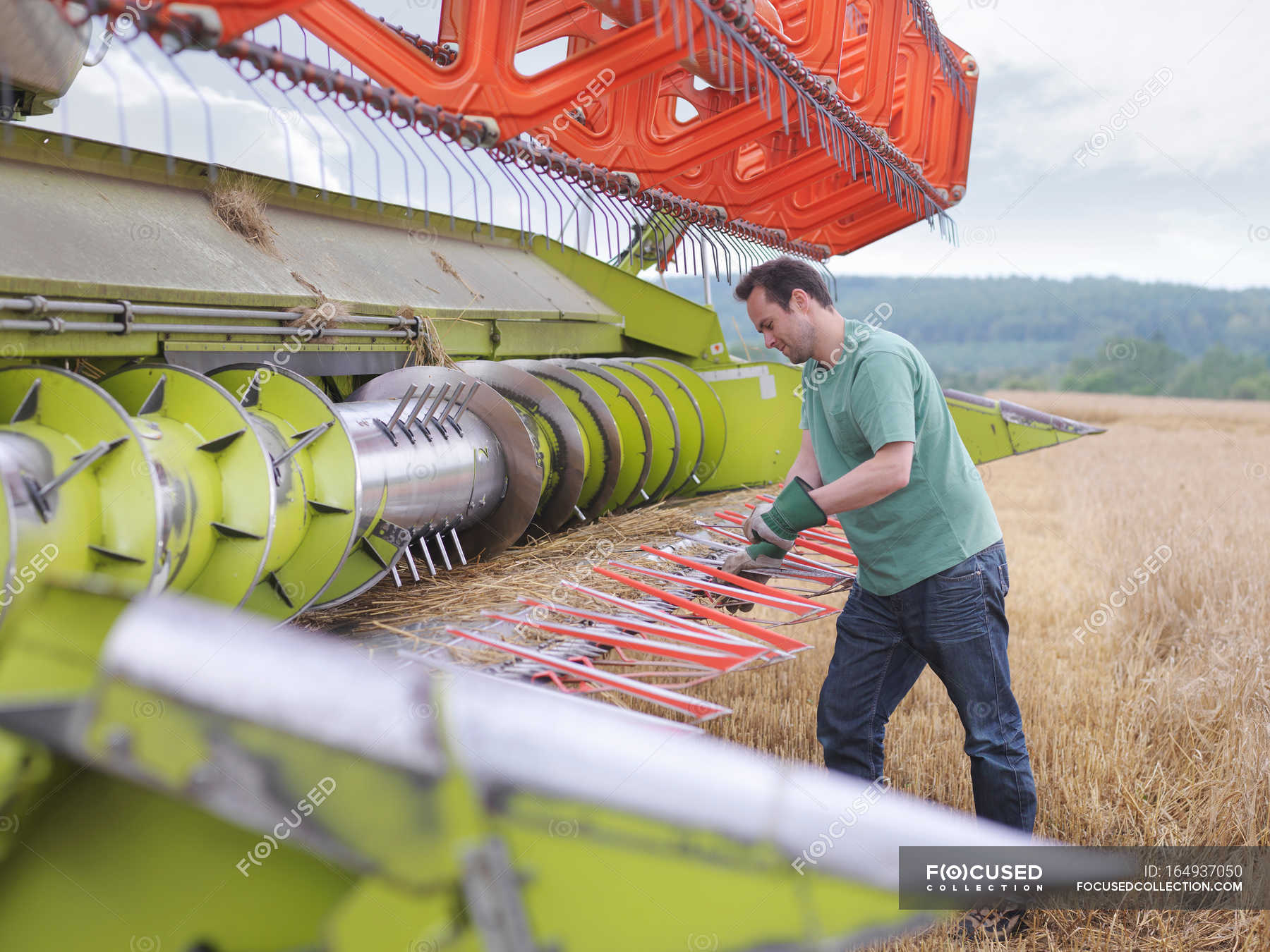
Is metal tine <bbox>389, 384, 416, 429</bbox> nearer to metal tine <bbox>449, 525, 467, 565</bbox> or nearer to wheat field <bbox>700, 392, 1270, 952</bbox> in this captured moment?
metal tine <bbox>449, 525, 467, 565</bbox>

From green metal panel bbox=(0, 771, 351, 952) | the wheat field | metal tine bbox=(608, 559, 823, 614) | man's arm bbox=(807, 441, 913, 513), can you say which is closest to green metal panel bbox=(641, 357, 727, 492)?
the wheat field

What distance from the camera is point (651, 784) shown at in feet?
Answer: 2.92

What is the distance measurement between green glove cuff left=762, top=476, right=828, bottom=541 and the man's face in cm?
37

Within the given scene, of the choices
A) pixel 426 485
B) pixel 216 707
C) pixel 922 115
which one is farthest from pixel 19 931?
pixel 922 115

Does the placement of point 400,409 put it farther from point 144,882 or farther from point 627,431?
point 144,882

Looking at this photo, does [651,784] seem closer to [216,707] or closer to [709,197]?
[216,707]

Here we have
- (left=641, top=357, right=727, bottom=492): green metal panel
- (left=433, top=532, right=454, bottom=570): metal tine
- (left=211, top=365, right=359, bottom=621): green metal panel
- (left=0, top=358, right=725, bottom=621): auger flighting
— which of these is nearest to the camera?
(left=0, top=358, right=725, bottom=621): auger flighting

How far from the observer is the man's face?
108 inches

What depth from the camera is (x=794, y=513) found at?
109 inches

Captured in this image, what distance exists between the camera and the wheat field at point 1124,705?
111 inches

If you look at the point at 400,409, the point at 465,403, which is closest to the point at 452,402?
the point at 465,403

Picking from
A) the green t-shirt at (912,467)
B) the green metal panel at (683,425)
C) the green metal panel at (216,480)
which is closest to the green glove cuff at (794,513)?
the green t-shirt at (912,467)

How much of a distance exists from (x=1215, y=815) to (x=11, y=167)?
381 cm

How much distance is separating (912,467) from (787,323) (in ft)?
1.73
